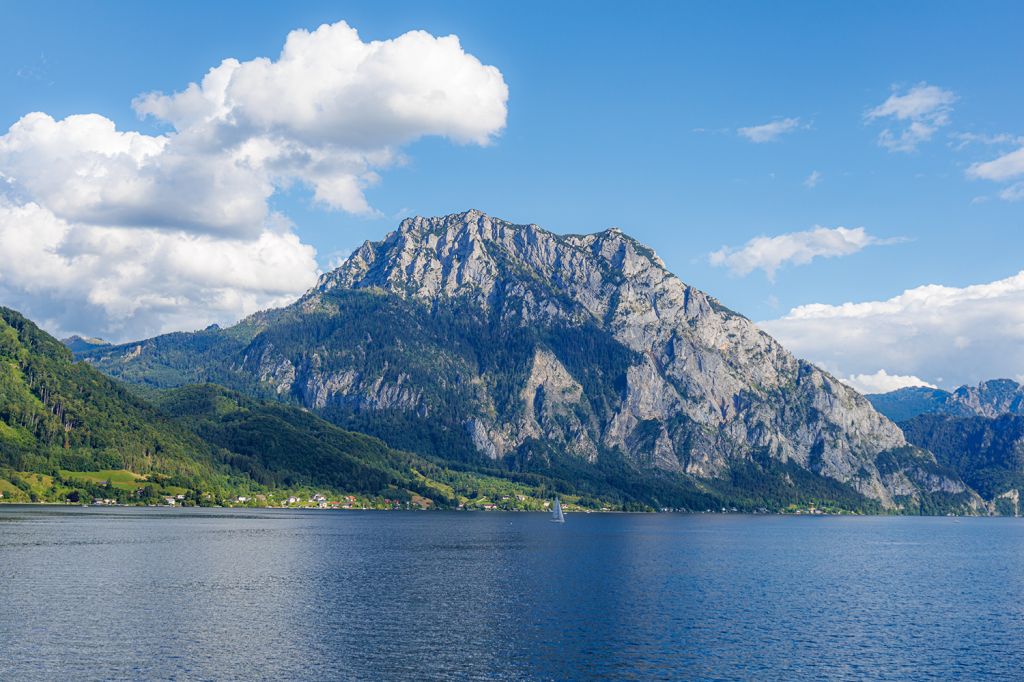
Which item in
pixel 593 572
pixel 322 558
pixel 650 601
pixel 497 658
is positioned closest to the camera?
pixel 497 658

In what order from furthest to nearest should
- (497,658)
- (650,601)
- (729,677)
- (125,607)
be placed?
(650,601) → (125,607) → (497,658) → (729,677)

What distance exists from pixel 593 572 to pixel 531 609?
50.1 m

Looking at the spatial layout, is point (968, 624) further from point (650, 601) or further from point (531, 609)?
point (531, 609)

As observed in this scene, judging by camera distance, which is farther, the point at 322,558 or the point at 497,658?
the point at 322,558

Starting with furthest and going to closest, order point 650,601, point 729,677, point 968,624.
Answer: point 650,601
point 968,624
point 729,677

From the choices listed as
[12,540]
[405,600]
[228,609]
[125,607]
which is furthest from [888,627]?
[12,540]

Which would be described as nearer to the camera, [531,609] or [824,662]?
[824,662]

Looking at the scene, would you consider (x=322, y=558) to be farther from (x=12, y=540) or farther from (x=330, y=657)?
(x=330, y=657)

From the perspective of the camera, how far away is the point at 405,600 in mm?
122500

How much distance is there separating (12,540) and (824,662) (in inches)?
6559

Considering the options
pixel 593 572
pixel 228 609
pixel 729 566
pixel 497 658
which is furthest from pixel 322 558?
pixel 497 658

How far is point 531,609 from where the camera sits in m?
118

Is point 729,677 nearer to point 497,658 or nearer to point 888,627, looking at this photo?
point 497,658

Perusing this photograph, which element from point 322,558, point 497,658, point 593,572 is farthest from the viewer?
point 322,558
